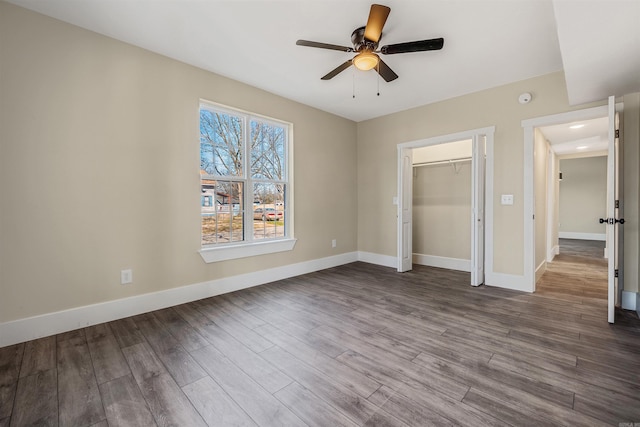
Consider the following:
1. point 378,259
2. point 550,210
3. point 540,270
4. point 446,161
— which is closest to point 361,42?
point 446,161

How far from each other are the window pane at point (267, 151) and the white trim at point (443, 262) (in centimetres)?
307

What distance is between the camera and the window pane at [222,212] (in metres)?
3.44

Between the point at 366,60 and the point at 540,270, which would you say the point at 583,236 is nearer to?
the point at 540,270

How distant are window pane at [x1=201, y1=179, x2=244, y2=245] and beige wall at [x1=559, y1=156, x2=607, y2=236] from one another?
9890 mm

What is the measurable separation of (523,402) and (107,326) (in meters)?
3.34

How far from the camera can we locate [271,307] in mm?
3037

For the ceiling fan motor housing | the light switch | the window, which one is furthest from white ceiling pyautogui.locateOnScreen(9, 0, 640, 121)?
the light switch

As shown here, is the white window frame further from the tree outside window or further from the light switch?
the light switch

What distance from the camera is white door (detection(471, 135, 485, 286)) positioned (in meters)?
3.80

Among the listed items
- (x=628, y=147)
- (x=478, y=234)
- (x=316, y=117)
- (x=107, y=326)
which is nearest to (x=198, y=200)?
(x=107, y=326)

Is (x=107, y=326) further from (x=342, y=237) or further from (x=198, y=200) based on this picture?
(x=342, y=237)

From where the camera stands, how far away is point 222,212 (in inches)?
142

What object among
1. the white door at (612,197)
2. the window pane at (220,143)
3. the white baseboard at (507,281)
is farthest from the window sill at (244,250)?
the white door at (612,197)

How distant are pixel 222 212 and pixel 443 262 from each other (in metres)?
3.92
